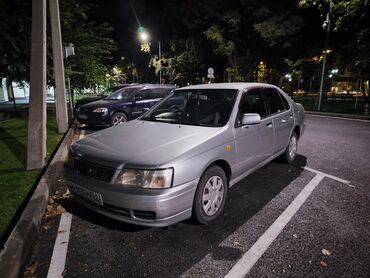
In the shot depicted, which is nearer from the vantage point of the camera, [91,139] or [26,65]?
[91,139]

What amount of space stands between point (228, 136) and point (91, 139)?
176 centimetres

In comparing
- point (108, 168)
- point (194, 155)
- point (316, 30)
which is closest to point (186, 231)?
point (194, 155)

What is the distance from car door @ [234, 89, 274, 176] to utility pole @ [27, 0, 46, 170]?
12.2 feet

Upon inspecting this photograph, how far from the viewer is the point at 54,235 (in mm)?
3174

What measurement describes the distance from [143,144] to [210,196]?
1.00m

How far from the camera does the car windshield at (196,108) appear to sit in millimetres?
3840

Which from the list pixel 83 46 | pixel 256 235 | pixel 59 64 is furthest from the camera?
pixel 83 46

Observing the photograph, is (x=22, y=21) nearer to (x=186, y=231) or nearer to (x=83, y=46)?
(x=83, y=46)

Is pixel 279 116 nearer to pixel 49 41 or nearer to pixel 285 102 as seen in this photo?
pixel 285 102

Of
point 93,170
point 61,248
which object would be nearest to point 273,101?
point 93,170

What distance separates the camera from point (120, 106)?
9672 mm

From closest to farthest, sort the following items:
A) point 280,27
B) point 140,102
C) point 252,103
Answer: point 252,103 < point 140,102 < point 280,27

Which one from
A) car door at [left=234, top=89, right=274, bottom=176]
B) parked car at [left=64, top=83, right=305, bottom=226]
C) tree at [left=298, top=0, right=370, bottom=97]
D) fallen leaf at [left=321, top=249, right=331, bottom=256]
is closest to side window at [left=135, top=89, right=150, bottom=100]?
parked car at [left=64, top=83, right=305, bottom=226]

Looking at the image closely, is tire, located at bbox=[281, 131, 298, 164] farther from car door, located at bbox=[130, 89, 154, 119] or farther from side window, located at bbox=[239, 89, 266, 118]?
car door, located at bbox=[130, 89, 154, 119]
